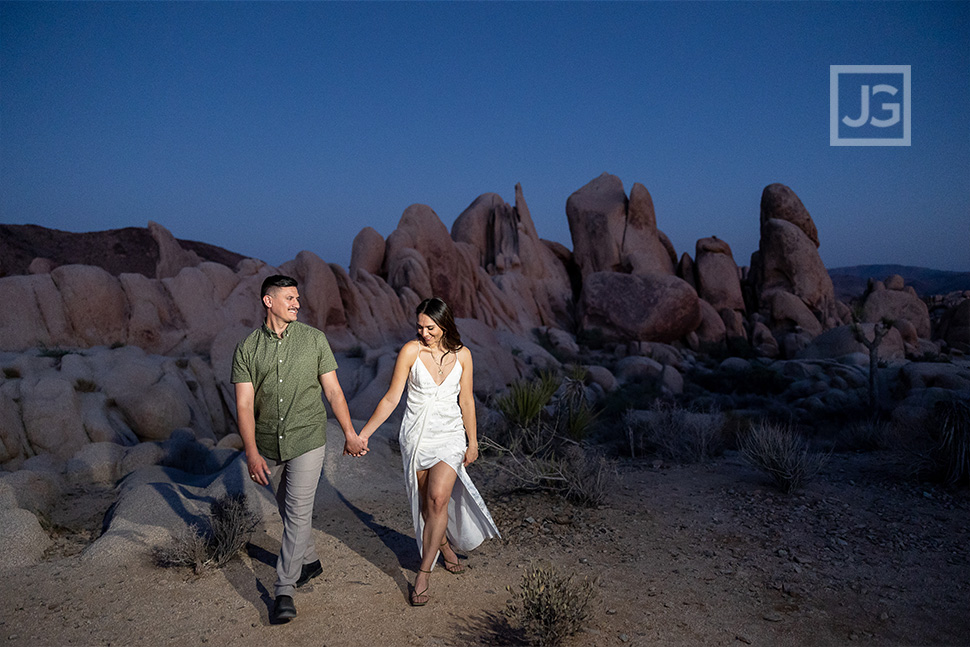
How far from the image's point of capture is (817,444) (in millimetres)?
9562

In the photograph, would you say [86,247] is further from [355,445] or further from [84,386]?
[355,445]

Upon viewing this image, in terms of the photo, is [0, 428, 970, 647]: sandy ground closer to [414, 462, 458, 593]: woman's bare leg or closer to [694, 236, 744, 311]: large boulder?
A: [414, 462, 458, 593]: woman's bare leg

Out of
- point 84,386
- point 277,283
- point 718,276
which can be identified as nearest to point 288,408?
point 277,283

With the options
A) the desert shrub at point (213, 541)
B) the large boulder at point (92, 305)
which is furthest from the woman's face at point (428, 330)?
the large boulder at point (92, 305)

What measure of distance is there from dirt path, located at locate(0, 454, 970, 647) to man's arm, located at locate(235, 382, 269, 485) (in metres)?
1.07

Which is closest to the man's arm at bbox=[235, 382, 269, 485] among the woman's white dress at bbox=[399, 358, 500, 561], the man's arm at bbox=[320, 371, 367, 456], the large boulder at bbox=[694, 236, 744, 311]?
the man's arm at bbox=[320, 371, 367, 456]

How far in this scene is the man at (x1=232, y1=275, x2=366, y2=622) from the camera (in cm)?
412

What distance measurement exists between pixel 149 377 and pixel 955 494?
12828 millimetres

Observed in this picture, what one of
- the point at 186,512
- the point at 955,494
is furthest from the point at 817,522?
the point at 186,512

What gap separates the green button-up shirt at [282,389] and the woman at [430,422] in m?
0.42

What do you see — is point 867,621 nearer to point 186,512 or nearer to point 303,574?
point 303,574

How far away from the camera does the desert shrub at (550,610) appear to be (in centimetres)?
381

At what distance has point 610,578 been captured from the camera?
16.3ft

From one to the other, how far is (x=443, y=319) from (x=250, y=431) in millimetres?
1474
